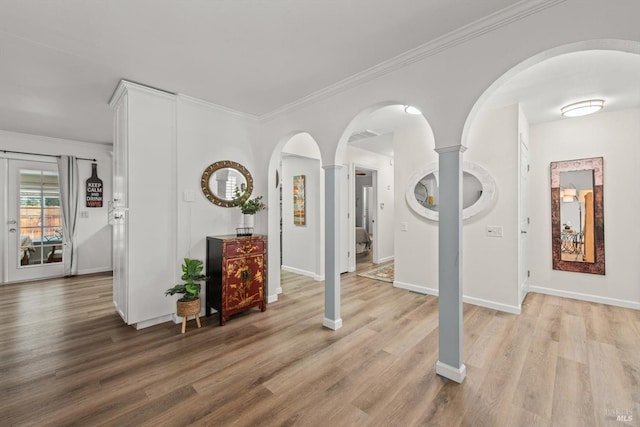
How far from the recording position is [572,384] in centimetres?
198

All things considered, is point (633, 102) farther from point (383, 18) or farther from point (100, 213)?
point (100, 213)

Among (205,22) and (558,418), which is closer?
(558,418)

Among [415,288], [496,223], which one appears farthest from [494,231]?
[415,288]

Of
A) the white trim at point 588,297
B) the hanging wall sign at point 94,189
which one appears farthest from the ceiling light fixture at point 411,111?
the hanging wall sign at point 94,189

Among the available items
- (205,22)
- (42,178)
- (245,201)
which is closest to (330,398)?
(245,201)

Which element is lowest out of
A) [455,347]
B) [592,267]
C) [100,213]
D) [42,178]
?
[455,347]

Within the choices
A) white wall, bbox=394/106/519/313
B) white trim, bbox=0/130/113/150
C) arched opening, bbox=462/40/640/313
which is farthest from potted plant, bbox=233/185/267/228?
white trim, bbox=0/130/113/150

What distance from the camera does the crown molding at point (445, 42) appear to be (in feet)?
5.65

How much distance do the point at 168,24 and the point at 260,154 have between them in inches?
78.6

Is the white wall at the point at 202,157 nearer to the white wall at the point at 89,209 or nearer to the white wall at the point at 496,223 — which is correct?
the white wall at the point at 496,223

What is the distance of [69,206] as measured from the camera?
5031 mm

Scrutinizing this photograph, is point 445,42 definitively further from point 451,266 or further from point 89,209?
point 89,209

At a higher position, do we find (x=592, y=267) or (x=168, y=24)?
(x=168, y=24)

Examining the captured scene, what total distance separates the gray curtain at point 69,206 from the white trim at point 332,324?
5054 mm
